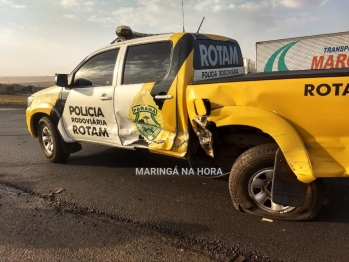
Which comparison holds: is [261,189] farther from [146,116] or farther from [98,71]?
[98,71]

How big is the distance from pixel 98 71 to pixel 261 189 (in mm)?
2867

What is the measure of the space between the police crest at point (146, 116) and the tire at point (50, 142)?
6.11 feet

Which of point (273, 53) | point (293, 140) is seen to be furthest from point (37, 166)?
point (273, 53)

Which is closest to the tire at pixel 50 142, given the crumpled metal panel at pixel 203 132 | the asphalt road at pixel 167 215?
the asphalt road at pixel 167 215

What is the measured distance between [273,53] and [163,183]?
15.4 m

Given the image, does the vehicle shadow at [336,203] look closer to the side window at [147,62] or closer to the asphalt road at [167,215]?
the asphalt road at [167,215]

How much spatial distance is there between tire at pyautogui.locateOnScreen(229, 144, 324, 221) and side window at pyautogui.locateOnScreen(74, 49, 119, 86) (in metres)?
2.26

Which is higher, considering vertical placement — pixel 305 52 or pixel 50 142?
pixel 305 52

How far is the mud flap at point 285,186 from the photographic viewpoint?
2.96m

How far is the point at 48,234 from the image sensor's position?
3.07 meters

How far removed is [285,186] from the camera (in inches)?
117

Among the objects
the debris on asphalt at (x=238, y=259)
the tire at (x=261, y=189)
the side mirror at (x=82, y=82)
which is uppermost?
the side mirror at (x=82, y=82)

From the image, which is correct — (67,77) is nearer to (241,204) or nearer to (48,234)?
(48,234)

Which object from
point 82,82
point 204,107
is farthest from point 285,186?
point 82,82
